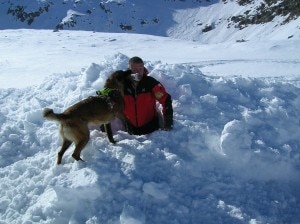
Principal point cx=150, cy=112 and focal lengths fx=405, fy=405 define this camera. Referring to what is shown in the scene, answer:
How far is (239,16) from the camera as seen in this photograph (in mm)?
65562

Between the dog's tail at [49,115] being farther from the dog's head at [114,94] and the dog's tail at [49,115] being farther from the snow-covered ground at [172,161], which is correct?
the dog's head at [114,94]

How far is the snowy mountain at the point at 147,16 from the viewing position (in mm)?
64669

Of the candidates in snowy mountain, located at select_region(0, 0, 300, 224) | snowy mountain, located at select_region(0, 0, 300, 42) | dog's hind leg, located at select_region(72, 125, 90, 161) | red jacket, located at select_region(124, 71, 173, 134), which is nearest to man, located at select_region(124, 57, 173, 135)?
red jacket, located at select_region(124, 71, 173, 134)

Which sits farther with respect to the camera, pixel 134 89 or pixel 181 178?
pixel 134 89

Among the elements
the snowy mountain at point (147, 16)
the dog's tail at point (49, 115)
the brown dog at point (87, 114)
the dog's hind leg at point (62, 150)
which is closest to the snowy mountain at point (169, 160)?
the dog's hind leg at point (62, 150)

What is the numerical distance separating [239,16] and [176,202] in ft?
212

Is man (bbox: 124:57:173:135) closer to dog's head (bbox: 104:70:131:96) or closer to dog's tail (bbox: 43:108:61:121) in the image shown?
dog's head (bbox: 104:70:131:96)

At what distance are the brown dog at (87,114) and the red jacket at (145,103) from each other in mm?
279

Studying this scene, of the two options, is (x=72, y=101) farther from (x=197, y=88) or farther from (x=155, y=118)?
(x=197, y=88)

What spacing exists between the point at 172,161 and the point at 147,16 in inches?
2869

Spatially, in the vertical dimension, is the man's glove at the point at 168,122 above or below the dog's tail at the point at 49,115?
below

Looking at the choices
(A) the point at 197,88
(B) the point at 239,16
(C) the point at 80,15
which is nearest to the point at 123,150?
(A) the point at 197,88

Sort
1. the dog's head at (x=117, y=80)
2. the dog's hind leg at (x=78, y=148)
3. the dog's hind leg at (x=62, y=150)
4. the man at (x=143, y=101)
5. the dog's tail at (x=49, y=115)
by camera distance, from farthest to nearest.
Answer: the man at (x=143, y=101), the dog's head at (x=117, y=80), the dog's hind leg at (x=62, y=150), the dog's hind leg at (x=78, y=148), the dog's tail at (x=49, y=115)

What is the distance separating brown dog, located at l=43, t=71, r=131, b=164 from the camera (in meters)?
5.14
